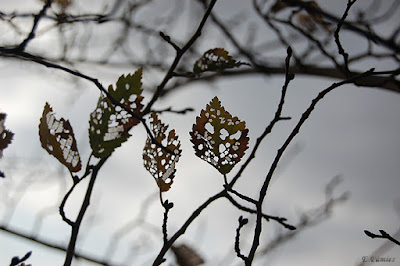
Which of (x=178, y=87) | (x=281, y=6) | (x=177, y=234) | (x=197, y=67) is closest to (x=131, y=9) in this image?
(x=178, y=87)

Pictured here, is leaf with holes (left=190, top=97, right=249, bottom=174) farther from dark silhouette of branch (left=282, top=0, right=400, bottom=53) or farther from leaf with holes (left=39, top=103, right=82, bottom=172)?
dark silhouette of branch (left=282, top=0, right=400, bottom=53)

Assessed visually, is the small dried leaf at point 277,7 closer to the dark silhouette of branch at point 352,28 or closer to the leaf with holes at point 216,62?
the dark silhouette of branch at point 352,28

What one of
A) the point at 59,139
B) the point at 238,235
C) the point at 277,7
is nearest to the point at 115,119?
the point at 59,139

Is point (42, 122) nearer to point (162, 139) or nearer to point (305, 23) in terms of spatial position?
point (162, 139)

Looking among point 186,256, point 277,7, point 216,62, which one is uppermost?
point 277,7

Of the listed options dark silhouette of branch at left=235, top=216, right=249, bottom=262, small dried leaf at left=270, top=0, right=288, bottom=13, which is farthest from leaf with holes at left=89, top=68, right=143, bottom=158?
small dried leaf at left=270, top=0, right=288, bottom=13

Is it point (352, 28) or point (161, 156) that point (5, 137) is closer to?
point (161, 156)

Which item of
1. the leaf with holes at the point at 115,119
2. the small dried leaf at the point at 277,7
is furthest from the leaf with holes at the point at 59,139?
the small dried leaf at the point at 277,7
